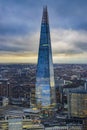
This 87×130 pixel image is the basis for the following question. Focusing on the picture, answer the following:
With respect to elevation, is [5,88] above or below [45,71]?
below

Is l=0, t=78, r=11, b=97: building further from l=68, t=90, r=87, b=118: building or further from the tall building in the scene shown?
l=68, t=90, r=87, b=118: building

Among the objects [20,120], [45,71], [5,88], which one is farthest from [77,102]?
[20,120]

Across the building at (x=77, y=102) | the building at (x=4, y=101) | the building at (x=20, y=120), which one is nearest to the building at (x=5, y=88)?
the building at (x=4, y=101)

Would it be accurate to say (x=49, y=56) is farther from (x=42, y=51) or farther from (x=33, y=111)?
(x=33, y=111)

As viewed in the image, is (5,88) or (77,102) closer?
(77,102)

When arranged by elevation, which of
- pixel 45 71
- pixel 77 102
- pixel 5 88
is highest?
pixel 45 71

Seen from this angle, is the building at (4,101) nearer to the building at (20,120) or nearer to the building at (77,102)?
the building at (20,120)

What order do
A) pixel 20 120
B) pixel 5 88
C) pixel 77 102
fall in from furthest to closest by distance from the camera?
1. pixel 5 88
2. pixel 77 102
3. pixel 20 120

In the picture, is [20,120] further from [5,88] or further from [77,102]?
[77,102]
